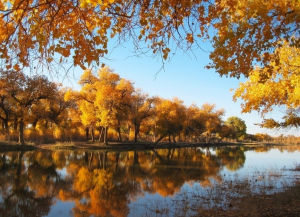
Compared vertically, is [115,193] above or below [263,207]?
below

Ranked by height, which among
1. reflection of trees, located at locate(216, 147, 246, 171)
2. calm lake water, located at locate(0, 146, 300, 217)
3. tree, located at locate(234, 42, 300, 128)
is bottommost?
reflection of trees, located at locate(216, 147, 246, 171)

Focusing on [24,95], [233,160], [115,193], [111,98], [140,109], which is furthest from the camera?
[140,109]

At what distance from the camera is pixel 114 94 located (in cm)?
3919

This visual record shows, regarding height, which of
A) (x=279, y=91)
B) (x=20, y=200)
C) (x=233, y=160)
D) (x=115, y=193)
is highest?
(x=279, y=91)

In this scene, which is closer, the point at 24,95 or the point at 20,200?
the point at 20,200

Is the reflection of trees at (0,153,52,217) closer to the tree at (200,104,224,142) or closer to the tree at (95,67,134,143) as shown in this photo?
the tree at (95,67,134,143)

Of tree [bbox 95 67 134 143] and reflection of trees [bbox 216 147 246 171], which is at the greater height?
tree [bbox 95 67 134 143]

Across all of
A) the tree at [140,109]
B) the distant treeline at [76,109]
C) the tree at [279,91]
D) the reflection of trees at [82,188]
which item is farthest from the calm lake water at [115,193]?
the tree at [140,109]

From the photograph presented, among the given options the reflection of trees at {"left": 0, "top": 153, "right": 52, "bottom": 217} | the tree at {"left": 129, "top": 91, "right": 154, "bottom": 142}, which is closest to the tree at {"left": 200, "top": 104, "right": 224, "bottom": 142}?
the tree at {"left": 129, "top": 91, "right": 154, "bottom": 142}

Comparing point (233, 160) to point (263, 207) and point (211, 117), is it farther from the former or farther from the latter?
point (211, 117)

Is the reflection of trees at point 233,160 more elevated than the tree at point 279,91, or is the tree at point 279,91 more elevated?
the tree at point 279,91

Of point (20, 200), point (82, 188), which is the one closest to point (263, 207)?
point (82, 188)

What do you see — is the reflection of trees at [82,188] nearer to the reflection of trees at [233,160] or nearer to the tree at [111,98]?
the reflection of trees at [233,160]

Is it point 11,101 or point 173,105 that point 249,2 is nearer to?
point 11,101
